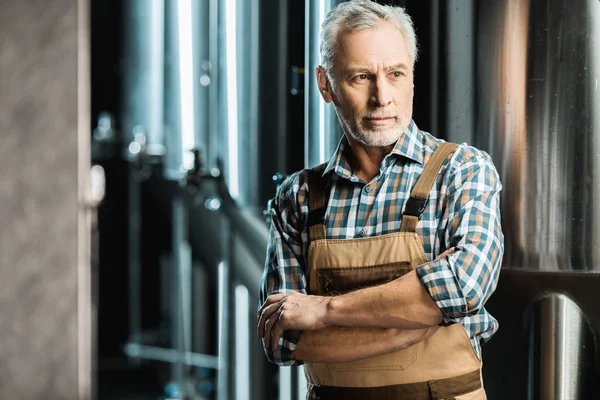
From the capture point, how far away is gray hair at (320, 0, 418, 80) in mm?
1581

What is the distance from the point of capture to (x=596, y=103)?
1.62 m

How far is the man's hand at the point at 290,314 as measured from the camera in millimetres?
1514

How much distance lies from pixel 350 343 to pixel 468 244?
0.32 m

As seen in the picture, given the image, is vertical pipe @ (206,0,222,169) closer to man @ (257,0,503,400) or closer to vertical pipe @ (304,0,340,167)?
vertical pipe @ (304,0,340,167)

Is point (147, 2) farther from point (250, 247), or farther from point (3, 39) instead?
point (250, 247)

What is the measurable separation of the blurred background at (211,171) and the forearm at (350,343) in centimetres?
36

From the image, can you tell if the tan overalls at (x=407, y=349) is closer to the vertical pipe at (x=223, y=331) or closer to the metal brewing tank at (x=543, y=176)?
the metal brewing tank at (x=543, y=176)

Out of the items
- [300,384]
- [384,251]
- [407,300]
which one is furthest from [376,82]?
[300,384]

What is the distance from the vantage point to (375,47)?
1.57 m

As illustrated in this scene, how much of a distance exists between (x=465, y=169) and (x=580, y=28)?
1.40 feet

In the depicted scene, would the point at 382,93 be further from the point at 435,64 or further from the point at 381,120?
the point at 435,64

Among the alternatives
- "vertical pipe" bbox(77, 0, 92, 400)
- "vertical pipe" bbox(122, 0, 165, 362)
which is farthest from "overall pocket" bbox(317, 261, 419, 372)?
"vertical pipe" bbox(77, 0, 92, 400)

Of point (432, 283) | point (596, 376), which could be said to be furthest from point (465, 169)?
point (596, 376)

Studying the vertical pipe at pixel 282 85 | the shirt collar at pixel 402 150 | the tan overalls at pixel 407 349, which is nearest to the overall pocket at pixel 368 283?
the tan overalls at pixel 407 349
